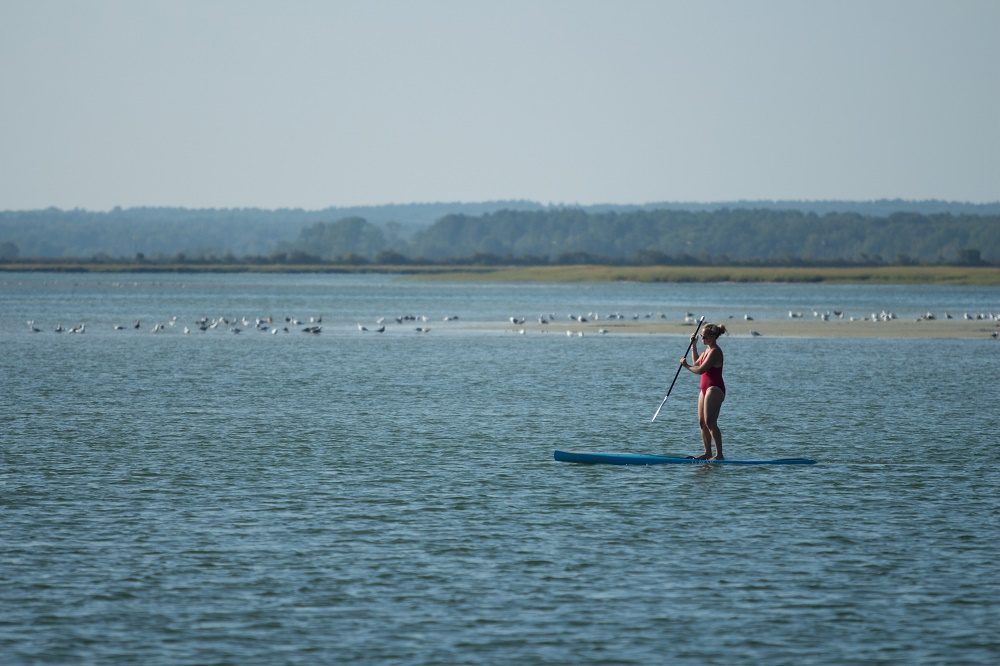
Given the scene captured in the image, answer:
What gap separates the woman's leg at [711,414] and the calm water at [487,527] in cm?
56

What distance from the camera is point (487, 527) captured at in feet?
57.3

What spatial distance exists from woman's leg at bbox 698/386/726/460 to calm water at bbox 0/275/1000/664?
56 centimetres

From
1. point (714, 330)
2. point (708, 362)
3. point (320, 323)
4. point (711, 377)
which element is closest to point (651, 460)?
A: point (711, 377)

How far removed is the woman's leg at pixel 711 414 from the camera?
22172 millimetres

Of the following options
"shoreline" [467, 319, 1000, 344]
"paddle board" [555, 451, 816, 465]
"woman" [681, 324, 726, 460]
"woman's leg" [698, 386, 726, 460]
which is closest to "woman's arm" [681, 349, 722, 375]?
"woman" [681, 324, 726, 460]

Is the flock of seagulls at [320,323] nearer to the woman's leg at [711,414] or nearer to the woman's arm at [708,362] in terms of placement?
the woman's leg at [711,414]

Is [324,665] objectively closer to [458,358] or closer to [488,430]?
[488,430]

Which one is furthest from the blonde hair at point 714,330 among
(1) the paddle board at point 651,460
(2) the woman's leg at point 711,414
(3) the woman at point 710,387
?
(1) the paddle board at point 651,460

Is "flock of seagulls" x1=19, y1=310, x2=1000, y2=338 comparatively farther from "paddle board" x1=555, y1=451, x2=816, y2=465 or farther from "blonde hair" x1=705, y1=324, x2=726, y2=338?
"blonde hair" x1=705, y1=324, x2=726, y2=338

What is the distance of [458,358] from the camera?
51.1 metres

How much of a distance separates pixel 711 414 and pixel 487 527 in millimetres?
6202

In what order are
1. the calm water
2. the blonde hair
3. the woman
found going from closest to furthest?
the calm water → the blonde hair → the woman

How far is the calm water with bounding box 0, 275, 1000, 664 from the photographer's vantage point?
12.7m

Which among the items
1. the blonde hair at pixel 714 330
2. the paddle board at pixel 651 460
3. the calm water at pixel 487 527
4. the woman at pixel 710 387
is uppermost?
the blonde hair at pixel 714 330
